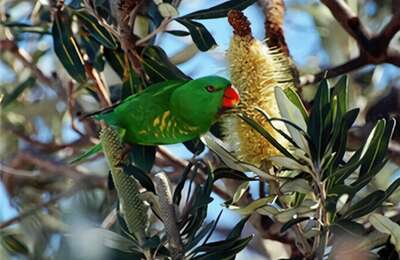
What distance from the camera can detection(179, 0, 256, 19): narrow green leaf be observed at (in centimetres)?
138

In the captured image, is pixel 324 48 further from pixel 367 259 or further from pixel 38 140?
pixel 367 259

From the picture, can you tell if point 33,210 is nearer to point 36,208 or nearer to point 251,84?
point 36,208

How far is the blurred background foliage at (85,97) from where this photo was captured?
5.04 feet

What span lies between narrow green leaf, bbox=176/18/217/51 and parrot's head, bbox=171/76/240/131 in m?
0.13

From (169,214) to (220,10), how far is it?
411 mm

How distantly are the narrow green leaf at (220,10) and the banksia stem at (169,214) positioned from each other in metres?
0.36

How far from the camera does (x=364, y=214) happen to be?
114 centimetres

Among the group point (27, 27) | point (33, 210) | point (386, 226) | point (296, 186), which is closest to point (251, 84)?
point (296, 186)

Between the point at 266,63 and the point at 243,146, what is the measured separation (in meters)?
0.12

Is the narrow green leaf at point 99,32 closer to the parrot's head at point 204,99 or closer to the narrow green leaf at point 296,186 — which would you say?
the parrot's head at point 204,99

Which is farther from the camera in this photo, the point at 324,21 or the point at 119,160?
→ the point at 324,21

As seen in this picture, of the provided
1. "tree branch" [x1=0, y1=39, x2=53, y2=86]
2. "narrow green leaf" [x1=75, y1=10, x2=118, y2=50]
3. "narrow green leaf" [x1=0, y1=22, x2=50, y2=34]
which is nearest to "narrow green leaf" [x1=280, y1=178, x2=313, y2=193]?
"narrow green leaf" [x1=75, y1=10, x2=118, y2=50]

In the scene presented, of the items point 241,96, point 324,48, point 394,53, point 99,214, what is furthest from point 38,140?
point 241,96

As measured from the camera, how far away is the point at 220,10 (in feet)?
4.63
